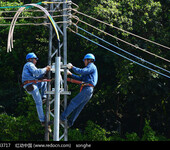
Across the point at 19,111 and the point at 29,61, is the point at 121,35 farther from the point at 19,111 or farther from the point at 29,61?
the point at 29,61

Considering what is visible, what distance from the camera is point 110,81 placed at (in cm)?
1884

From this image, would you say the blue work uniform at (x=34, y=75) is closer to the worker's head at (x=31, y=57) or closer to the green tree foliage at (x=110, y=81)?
the worker's head at (x=31, y=57)

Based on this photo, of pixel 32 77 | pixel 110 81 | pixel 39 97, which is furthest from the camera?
pixel 110 81

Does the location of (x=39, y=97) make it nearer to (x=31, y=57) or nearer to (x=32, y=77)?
(x=32, y=77)

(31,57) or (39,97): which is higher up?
(31,57)

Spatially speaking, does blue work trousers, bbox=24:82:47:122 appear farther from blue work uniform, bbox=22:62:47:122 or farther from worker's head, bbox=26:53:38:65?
worker's head, bbox=26:53:38:65

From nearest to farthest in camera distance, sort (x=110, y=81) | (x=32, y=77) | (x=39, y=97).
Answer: (x=32, y=77) → (x=39, y=97) → (x=110, y=81)

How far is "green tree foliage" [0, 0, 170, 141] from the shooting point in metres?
17.0

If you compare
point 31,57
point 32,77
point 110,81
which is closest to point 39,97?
point 32,77

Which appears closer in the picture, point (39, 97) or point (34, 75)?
point (34, 75)

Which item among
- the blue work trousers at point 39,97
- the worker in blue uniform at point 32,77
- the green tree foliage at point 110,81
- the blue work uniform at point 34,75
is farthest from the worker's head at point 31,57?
the green tree foliage at point 110,81

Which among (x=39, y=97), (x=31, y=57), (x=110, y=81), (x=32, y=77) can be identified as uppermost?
(x=31, y=57)

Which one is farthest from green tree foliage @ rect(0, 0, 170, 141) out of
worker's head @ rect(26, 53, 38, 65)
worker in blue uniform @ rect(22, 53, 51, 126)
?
worker in blue uniform @ rect(22, 53, 51, 126)

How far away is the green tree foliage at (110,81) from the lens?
55.8ft
